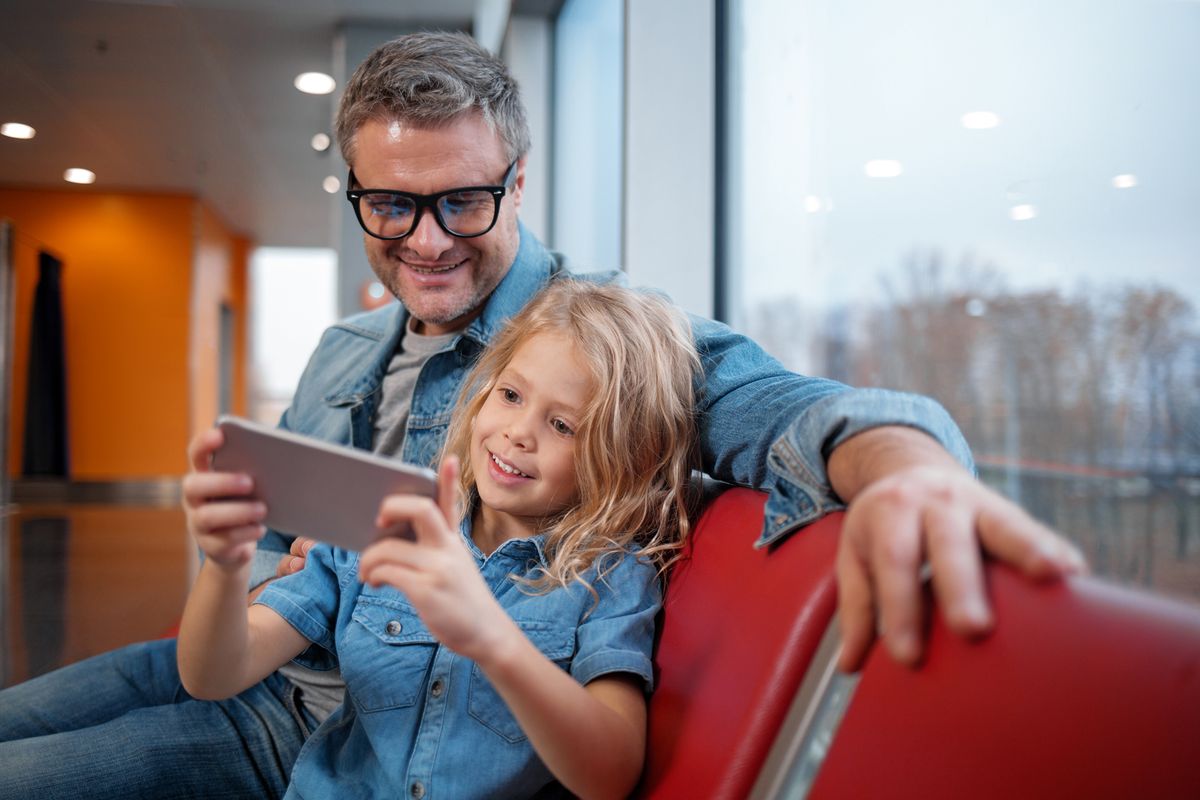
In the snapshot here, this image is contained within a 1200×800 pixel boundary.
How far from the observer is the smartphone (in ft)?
2.61

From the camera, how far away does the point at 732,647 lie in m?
0.93

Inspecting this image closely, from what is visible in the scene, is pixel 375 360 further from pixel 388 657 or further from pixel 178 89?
pixel 178 89

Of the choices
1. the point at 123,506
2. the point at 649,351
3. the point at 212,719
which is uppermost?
the point at 649,351

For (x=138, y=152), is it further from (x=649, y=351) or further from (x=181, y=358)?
(x=649, y=351)

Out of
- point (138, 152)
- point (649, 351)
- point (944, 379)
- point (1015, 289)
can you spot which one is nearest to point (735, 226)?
point (944, 379)

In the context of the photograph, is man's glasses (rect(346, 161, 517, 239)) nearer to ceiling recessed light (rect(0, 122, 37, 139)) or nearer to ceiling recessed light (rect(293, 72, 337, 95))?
ceiling recessed light (rect(293, 72, 337, 95))

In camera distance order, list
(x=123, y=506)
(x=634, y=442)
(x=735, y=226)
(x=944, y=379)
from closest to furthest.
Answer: (x=634, y=442) → (x=944, y=379) → (x=735, y=226) → (x=123, y=506)

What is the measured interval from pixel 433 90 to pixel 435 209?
21 centimetres

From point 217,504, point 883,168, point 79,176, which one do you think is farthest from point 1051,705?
point 79,176

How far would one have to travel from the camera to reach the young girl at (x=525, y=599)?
933 mm

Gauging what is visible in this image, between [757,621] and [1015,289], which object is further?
[1015,289]

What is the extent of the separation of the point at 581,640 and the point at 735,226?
205cm

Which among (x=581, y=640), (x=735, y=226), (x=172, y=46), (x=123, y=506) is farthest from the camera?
(x=123, y=506)

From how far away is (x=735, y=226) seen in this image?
2.92 meters
